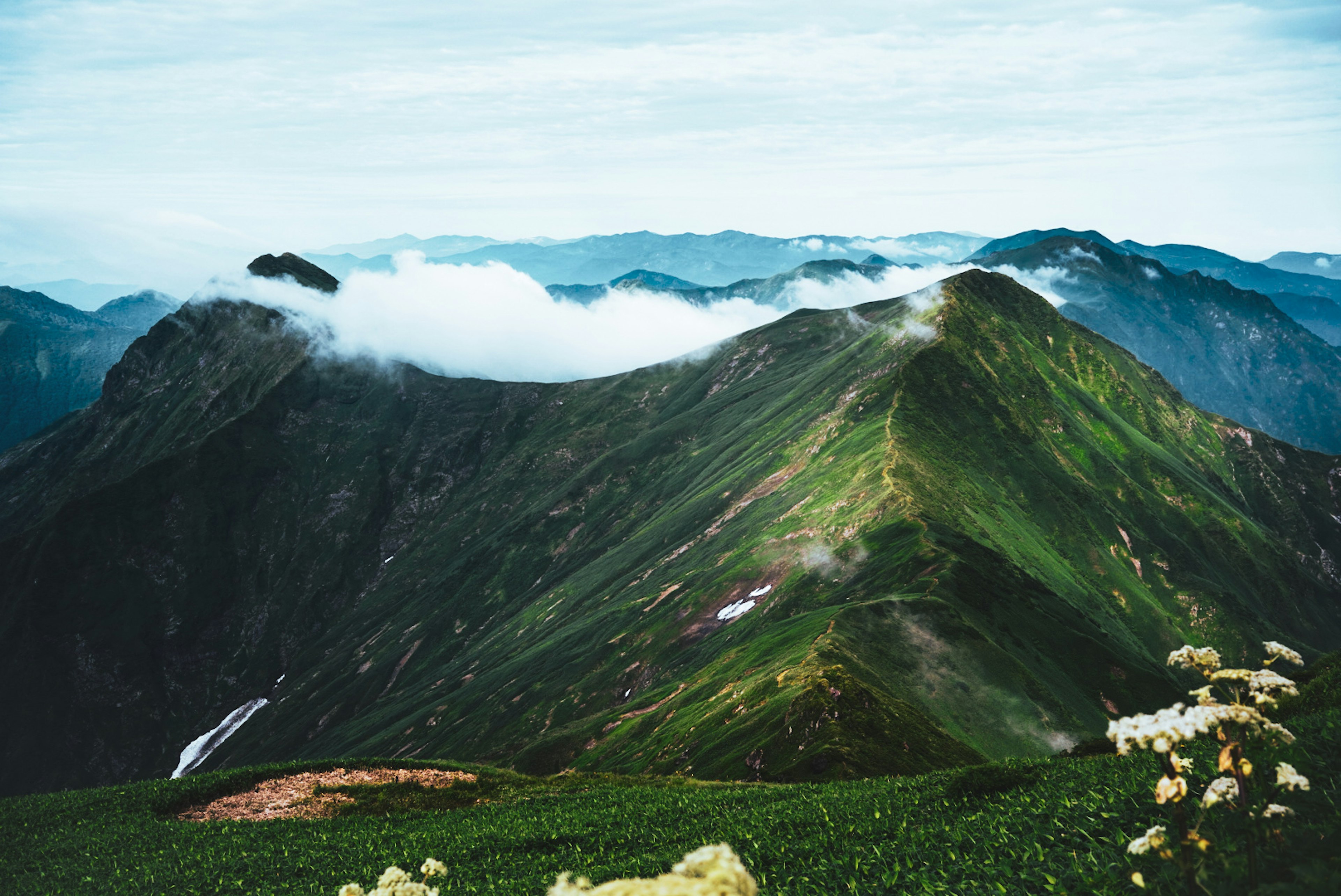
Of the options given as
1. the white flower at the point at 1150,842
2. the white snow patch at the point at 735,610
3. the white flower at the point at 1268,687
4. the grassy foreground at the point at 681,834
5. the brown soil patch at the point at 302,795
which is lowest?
the white snow patch at the point at 735,610

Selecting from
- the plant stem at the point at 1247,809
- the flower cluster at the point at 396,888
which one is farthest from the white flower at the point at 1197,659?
the flower cluster at the point at 396,888

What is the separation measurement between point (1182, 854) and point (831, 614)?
9528 centimetres

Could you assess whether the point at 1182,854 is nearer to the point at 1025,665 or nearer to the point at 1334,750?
the point at 1334,750

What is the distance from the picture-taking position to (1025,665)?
99438mm

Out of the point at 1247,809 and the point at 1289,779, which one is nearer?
the point at 1289,779

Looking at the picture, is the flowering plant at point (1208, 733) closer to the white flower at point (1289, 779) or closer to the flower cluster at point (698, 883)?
the white flower at point (1289, 779)

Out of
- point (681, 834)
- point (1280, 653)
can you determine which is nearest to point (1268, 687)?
point (1280, 653)

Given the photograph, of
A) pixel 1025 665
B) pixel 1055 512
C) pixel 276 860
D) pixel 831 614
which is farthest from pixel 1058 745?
pixel 1055 512

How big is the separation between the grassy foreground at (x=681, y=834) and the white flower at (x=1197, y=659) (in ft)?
10.2

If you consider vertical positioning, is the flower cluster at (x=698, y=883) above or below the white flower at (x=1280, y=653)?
above

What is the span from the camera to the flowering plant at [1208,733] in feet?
33.7

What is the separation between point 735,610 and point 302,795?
86.0 metres

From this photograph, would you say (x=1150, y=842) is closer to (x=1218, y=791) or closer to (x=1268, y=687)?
(x=1218, y=791)

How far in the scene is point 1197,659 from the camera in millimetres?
13016
